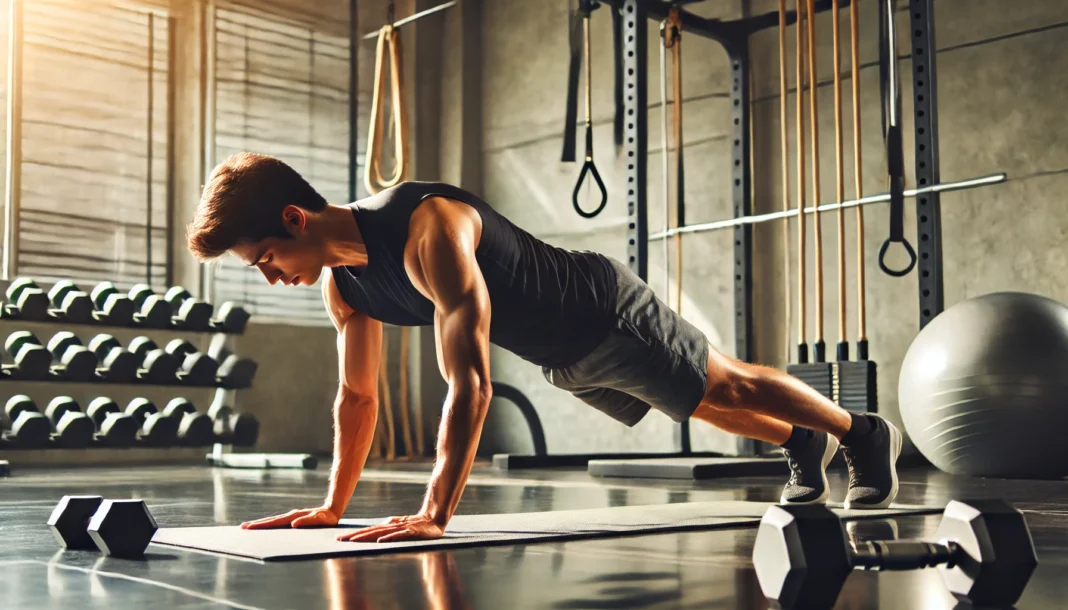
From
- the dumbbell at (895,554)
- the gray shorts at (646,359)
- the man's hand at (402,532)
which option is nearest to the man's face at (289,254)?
the man's hand at (402,532)

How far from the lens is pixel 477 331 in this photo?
1.95 metres

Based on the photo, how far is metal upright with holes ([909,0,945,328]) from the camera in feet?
14.6

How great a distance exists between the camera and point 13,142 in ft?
20.1

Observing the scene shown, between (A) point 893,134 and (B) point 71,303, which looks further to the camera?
(B) point 71,303

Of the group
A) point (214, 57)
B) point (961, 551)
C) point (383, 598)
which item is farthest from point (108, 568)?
point (214, 57)

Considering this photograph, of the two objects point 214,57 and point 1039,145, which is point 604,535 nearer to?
point 1039,145

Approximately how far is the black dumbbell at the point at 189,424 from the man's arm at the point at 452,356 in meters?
3.90

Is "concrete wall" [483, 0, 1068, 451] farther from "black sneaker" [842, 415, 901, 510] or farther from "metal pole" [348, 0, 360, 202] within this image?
"black sneaker" [842, 415, 901, 510]

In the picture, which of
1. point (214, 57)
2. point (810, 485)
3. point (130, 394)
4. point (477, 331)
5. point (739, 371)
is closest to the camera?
point (477, 331)

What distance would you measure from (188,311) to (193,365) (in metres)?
0.28

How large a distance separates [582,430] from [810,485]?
13.5ft

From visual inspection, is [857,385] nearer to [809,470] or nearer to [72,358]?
[809,470]

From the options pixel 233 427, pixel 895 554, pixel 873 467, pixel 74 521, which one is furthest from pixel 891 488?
pixel 233 427

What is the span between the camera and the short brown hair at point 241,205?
1.96m
